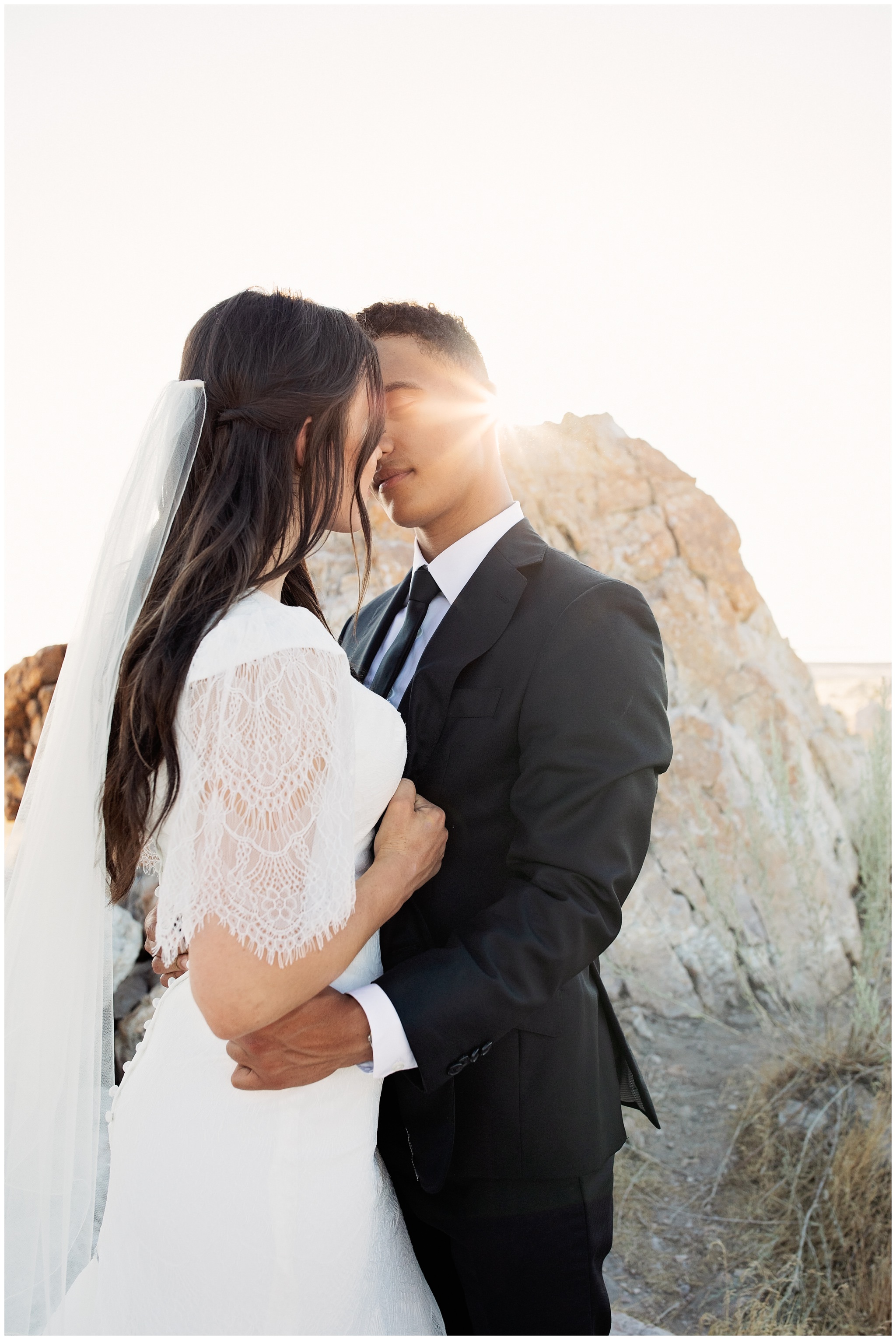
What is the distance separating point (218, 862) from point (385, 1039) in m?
0.55

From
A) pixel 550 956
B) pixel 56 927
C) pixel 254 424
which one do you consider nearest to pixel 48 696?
pixel 56 927

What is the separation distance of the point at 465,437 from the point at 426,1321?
223cm

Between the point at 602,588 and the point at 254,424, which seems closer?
the point at 254,424

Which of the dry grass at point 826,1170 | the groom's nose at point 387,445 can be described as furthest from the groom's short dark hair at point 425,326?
the dry grass at point 826,1170

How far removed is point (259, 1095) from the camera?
5.54 ft

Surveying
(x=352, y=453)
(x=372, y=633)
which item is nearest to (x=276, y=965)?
(x=352, y=453)

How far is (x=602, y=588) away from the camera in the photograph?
6.65ft

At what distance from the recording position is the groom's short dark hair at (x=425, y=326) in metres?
2.61

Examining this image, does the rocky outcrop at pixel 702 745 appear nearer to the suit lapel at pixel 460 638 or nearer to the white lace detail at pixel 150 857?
the suit lapel at pixel 460 638

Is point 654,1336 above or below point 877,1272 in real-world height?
above

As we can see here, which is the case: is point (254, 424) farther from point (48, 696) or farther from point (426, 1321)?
point (48, 696)

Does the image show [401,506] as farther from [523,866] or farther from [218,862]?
[218,862]

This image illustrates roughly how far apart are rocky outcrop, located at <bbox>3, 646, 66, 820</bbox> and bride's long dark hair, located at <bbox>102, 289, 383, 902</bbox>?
10.3ft

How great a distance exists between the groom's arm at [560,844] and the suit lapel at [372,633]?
0.80 m
